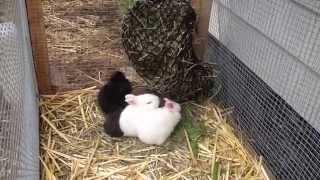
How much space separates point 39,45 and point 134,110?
2.44 feet

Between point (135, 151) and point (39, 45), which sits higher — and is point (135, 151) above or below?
below

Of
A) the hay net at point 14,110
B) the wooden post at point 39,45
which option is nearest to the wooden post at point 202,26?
the wooden post at point 39,45

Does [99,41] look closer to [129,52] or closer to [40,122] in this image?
[129,52]

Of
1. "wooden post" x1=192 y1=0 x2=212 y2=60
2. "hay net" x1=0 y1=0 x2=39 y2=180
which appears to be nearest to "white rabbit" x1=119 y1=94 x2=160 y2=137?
"hay net" x1=0 y1=0 x2=39 y2=180

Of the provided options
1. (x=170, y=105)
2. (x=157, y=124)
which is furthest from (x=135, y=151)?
(x=170, y=105)

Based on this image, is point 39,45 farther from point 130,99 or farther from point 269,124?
point 269,124

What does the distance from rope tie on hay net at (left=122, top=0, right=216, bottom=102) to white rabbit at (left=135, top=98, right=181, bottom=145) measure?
0.83ft

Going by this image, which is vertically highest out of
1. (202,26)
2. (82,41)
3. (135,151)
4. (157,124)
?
(202,26)

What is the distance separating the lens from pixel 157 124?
7.30 ft

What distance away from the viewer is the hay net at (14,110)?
141 cm

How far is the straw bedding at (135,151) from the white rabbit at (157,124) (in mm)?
81

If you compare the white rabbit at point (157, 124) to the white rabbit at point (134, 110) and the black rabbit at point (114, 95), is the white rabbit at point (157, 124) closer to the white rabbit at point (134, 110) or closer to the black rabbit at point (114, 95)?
the white rabbit at point (134, 110)

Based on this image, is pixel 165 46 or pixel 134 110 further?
pixel 165 46

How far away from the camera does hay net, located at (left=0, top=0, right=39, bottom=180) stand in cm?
141
